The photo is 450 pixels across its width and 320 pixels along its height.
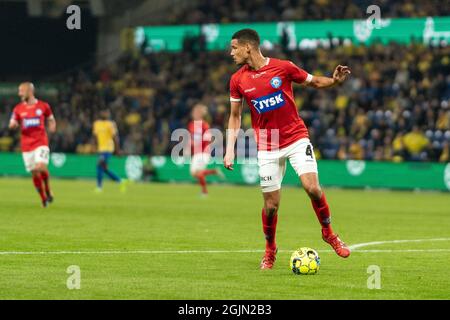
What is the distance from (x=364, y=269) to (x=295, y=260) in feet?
3.29

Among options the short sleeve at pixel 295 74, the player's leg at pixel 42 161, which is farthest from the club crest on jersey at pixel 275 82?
the player's leg at pixel 42 161

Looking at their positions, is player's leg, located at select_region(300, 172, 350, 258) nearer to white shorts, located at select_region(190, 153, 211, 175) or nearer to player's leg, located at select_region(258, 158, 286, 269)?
player's leg, located at select_region(258, 158, 286, 269)

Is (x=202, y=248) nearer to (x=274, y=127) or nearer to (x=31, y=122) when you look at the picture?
(x=274, y=127)

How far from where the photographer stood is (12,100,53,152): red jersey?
23.4 meters

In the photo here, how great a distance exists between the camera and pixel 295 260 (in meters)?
11.9

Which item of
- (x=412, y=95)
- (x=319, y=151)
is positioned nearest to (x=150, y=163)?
(x=319, y=151)

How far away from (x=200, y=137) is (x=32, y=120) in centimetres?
781

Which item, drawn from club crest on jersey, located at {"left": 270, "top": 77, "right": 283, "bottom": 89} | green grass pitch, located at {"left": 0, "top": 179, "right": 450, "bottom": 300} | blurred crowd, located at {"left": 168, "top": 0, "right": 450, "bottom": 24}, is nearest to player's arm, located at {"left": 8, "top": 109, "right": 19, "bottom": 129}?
green grass pitch, located at {"left": 0, "top": 179, "right": 450, "bottom": 300}

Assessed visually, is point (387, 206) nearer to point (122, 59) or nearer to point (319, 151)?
point (319, 151)

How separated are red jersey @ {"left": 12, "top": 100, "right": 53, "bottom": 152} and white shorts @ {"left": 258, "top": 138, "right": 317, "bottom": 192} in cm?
1145

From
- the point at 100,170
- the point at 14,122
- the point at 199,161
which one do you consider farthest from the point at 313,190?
the point at 100,170

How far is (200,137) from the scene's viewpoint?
30391 mm

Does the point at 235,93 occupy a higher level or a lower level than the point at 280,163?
higher

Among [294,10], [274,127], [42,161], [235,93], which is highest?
[294,10]
